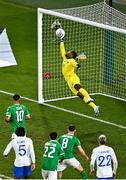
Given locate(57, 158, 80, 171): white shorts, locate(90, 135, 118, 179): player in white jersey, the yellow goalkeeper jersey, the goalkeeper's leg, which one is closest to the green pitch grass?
the goalkeeper's leg

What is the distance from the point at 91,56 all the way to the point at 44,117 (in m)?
5.06

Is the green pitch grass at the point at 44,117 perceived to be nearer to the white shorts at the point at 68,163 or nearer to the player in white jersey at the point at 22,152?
the white shorts at the point at 68,163

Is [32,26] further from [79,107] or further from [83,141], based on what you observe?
[83,141]

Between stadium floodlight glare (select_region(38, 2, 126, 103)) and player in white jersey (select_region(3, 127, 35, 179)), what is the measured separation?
771 centimetres

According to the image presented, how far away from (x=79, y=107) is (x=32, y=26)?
11375 mm

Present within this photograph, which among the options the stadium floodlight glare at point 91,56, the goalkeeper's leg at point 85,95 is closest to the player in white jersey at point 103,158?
the goalkeeper's leg at point 85,95

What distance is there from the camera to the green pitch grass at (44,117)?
20723mm

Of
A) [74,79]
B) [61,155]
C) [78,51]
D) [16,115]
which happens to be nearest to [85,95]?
[74,79]

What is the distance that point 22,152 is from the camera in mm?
17750

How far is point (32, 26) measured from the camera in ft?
117

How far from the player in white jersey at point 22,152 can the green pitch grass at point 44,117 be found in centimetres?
138

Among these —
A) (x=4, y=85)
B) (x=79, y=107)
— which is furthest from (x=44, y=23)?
(x=79, y=107)

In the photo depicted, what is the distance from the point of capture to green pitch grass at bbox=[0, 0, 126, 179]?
2072 centimetres

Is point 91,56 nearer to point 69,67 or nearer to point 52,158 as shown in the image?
point 69,67
